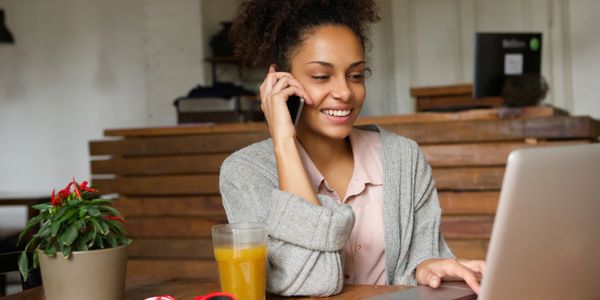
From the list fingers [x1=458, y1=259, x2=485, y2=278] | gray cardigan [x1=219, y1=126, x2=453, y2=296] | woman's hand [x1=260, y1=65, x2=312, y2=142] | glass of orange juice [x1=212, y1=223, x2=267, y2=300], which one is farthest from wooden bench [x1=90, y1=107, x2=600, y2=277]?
glass of orange juice [x1=212, y1=223, x2=267, y2=300]

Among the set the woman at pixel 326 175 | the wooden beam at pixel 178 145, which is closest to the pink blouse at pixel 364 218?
the woman at pixel 326 175

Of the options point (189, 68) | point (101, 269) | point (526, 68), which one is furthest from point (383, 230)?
point (189, 68)

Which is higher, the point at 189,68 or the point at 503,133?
the point at 189,68

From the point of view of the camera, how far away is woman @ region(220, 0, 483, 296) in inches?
46.7

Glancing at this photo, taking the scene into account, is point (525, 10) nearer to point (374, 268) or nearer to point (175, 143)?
point (175, 143)

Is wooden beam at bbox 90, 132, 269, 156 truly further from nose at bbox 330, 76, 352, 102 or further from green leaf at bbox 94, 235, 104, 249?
green leaf at bbox 94, 235, 104, 249

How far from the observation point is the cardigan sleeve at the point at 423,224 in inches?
55.8

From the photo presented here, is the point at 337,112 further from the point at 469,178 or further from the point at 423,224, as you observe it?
the point at 469,178

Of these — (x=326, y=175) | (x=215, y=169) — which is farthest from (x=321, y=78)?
(x=215, y=169)

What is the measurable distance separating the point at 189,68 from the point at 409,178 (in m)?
3.66

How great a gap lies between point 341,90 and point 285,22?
26cm

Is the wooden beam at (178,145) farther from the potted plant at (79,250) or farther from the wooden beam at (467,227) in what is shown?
the potted plant at (79,250)

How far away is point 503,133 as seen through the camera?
2707mm

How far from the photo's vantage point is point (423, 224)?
1478mm
